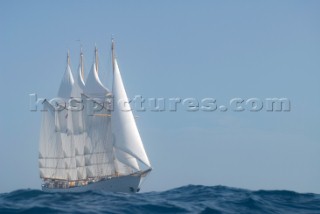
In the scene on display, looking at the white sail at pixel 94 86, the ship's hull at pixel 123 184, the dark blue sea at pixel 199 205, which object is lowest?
the ship's hull at pixel 123 184

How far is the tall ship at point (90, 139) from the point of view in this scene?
73062 millimetres

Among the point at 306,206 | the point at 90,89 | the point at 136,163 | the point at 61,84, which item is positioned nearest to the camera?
the point at 306,206

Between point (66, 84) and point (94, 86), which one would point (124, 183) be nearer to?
point (94, 86)

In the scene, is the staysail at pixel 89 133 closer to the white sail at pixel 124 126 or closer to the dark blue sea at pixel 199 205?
the white sail at pixel 124 126

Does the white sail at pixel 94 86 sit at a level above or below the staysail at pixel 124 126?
above

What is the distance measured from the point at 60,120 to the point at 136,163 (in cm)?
1693

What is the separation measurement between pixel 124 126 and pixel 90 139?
773cm

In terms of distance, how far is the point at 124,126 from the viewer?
72.3 metres

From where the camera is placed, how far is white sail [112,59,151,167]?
233 ft

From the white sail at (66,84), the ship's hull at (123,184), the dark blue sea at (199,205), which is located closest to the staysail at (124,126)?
the ship's hull at (123,184)

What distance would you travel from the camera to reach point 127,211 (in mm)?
37031

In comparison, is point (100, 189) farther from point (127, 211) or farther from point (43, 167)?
point (127, 211)

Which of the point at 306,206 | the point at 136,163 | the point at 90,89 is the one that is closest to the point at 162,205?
the point at 306,206

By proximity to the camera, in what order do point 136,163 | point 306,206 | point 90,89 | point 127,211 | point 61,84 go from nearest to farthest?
point 127,211
point 306,206
point 136,163
point 90,89
point 61,84
